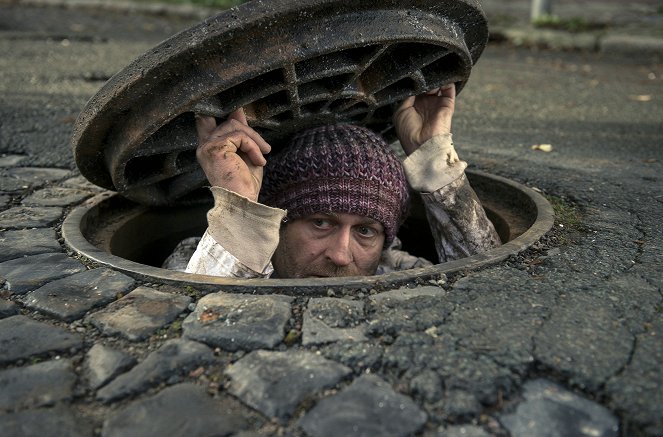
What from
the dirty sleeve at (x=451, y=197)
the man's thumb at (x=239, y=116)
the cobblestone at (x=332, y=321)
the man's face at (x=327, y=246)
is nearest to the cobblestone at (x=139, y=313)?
the cobblestone at (x=332, y=321)

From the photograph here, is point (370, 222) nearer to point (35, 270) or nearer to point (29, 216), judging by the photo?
Result: point (35, 270)

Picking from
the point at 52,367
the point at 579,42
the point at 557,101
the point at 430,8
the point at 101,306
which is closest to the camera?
the point at 52,367

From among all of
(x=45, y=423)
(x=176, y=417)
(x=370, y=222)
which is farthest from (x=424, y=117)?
(x=45, y=423)

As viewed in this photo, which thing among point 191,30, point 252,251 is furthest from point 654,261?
point 191,30

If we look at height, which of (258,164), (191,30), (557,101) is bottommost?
(557,101)

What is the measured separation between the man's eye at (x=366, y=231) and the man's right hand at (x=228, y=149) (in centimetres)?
56

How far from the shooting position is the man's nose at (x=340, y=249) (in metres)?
2.74

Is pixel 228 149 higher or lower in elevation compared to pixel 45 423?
higher

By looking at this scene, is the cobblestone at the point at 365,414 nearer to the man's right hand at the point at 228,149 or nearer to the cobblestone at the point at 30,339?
the cobblestone at the point at 30,339

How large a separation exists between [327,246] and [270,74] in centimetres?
74

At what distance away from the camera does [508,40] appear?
27.0ft

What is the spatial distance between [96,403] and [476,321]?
3.19 ft

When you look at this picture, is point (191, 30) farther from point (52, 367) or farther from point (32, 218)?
point (32, 218)

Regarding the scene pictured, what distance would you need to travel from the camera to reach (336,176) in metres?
2.85
